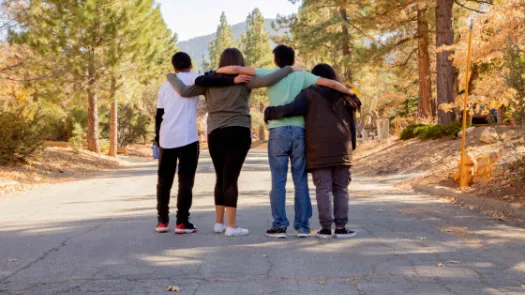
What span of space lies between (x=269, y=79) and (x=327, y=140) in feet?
2.78

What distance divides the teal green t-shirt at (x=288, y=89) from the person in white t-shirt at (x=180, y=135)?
87 centimetres

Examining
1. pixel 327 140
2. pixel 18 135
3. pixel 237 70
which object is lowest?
pixel 327 140

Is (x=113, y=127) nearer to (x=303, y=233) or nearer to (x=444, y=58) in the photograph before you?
(x=444, y=58)

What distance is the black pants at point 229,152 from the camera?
6.96 m

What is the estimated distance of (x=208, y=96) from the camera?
7.14 metres

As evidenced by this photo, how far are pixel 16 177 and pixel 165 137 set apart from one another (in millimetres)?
12341

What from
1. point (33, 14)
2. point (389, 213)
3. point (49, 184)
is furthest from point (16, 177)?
point (389, 213)

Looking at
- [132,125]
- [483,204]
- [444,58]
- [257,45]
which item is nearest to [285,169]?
[483,204]

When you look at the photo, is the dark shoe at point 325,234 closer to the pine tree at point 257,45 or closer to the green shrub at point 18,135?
the green shrub at point 18,135

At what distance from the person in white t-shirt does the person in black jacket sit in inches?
36.2

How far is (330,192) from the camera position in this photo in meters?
7.03

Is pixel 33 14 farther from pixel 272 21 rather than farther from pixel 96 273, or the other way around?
pixel 272 21

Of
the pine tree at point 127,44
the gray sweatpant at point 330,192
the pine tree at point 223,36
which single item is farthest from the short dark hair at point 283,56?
the pine tree at point 223,36

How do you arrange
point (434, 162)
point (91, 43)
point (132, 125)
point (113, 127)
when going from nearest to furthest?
point (434, 162) < point (91, 43) < point (113, 127) < point (132, 125)
